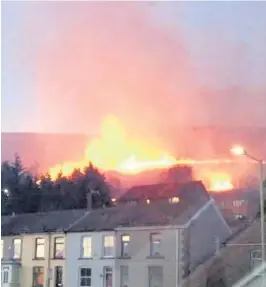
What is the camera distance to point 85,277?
1037 mm

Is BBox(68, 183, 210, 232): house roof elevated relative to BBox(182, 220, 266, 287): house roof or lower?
elevated

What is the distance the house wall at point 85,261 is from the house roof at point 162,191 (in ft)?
0.34

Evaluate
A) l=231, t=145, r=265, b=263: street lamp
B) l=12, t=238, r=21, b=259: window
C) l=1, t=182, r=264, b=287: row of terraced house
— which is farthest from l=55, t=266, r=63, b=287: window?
l=231, t=145, r=265, b=263: street lamp

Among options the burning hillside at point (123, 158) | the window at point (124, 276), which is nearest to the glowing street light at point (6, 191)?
the burning hillside at point (123, 158)

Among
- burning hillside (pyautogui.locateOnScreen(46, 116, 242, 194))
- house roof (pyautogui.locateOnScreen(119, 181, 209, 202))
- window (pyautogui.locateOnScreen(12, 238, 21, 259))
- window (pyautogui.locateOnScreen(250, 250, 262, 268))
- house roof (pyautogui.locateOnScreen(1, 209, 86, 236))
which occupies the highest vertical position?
burning hillside (pyautogui.locateOnScreen(46, 116, 242, 194))

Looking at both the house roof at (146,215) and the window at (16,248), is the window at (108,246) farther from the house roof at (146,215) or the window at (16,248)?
the window at (16,248)

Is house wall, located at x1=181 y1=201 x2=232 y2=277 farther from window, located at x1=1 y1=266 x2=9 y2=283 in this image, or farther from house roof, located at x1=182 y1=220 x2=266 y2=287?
window, located at x1=1 y1=266 x2=9 y2=283

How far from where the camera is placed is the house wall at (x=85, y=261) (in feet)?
3.38

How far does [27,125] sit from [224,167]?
52 cm

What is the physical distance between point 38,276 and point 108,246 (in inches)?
7.2

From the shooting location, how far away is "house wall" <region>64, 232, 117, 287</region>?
1.03 meters

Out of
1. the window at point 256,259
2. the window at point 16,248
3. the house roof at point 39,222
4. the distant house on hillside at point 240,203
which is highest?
the distant house on hillside at point 240,203

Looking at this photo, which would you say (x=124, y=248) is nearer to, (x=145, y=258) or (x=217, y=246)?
(x=145, y=258)

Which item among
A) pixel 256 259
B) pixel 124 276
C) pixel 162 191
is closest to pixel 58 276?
pixel 124 276
